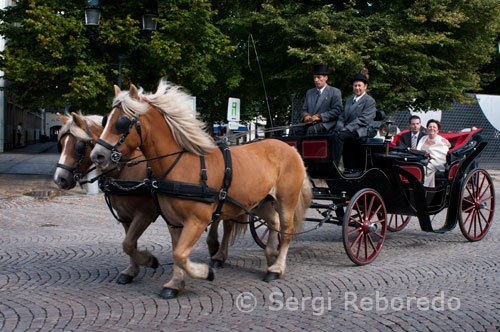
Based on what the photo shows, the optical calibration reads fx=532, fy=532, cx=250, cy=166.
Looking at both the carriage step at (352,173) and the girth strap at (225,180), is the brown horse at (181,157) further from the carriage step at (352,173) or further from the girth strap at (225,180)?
the carriage step at (352,173)

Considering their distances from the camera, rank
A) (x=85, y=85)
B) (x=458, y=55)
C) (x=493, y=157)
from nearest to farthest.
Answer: (x=85, y=85)
(x=458, y=55)
(x=493, y=157)

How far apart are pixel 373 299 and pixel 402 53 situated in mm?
13060

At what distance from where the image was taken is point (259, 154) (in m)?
5.55

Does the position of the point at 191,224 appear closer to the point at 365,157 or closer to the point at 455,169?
the point at 365,157

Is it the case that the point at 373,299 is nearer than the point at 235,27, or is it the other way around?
the point at 373,299

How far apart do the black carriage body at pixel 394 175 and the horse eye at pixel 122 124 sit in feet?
8.71

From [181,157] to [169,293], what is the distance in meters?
1.25

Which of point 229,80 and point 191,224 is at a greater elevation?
point 229,80

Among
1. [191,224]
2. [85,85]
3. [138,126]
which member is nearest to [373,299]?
[191,224]

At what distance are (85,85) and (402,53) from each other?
950cm

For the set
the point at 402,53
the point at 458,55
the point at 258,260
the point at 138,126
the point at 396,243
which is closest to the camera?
the point at 138,126

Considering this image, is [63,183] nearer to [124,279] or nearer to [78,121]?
[78,121]

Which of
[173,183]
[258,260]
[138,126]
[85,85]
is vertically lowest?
[258,260]

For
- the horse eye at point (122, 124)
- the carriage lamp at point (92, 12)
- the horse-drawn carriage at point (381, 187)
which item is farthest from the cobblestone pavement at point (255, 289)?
the carriage lamp at point (92, 12)
